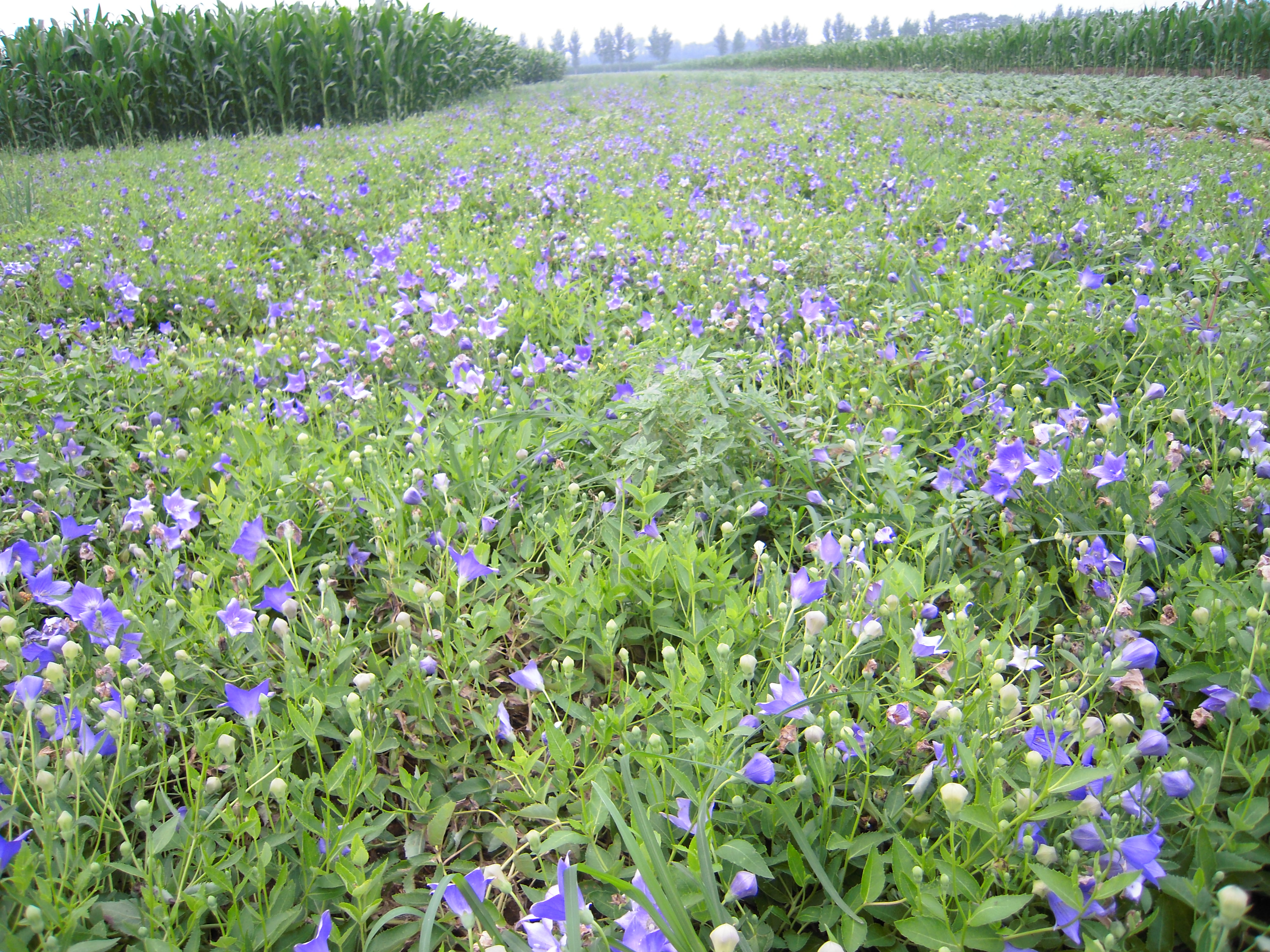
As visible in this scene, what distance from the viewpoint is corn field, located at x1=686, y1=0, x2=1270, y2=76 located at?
1747 cm

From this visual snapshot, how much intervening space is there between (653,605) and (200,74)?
47.0ft

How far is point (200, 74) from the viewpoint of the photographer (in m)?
12.3

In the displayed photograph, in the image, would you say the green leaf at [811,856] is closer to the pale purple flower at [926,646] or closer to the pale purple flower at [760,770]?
the pale purple flower at [760,770]

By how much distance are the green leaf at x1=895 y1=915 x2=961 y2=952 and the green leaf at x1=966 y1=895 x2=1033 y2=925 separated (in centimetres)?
4

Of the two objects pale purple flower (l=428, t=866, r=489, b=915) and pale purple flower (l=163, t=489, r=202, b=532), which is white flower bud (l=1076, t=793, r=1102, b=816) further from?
pale purple flower (l=163, t=489, r=202, b=532)

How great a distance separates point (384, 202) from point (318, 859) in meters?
6.05

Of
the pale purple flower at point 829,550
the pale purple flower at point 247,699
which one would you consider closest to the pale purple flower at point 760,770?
the pale purple flower at point 829,550

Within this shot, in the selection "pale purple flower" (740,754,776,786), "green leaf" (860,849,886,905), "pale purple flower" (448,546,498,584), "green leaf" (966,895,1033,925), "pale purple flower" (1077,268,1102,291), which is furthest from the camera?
"pale purple flower" (1077,268,1102,291)

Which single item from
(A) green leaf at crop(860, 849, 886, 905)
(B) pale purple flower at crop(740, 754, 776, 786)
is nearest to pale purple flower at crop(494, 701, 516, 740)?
(B) pale purple flower at crop(740, 754, 776, 786)

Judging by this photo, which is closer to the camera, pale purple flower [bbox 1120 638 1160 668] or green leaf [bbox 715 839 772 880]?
green leaf [bbox 715 839 772 880]

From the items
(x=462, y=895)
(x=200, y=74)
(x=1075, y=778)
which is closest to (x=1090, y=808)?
(x=1075, y=778)

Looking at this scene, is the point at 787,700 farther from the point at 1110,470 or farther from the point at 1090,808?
the point at 1110,470

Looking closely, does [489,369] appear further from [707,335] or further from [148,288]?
[148,288]

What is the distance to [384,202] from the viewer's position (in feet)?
20.9
